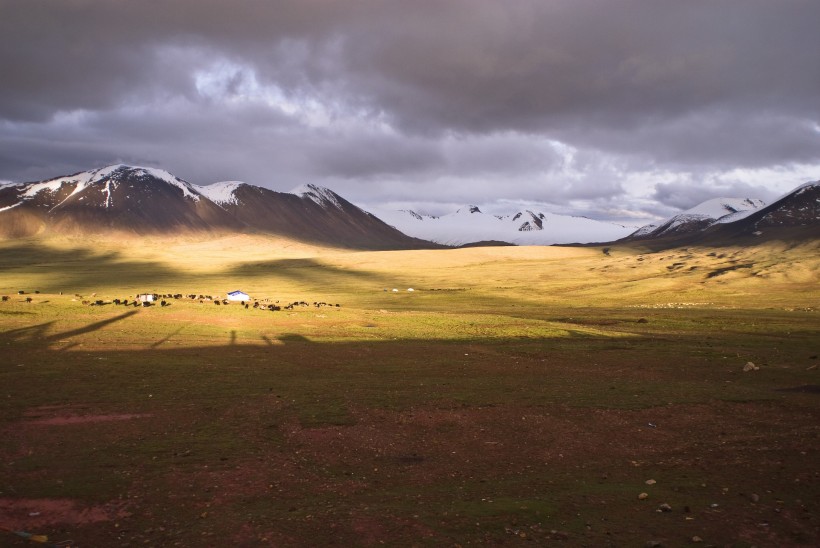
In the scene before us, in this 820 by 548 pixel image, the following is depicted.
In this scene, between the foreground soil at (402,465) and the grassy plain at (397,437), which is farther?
the grassy plain at (397,437)

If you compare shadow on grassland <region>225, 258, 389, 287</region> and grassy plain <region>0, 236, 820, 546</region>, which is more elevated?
shadow on grassland <region>225, 258, 389, 287</region>

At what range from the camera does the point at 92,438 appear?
18.1 m

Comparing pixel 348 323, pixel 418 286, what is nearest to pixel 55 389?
pixel 348 323

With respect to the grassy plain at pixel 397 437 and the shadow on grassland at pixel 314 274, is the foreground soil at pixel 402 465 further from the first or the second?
the shadow on grassland at pixel 314 274

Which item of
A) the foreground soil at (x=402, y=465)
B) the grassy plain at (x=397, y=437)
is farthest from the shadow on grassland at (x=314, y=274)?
the foreground soil at (x=402, y=465)

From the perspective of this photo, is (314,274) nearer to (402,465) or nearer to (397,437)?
(397,437)

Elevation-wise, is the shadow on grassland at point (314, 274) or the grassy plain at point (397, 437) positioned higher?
the shadow on grassland at point (314, 274)

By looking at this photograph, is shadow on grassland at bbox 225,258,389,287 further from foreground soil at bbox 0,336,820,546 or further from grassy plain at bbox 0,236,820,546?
foreground soil at bbox 0,336,820,546

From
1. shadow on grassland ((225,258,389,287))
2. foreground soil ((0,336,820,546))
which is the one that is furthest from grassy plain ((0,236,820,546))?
shadow on grassland ((225,258,389,287))

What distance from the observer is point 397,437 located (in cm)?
1933

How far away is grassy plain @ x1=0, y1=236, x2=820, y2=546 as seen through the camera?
12.4 m

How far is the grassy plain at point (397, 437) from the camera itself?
1245cm

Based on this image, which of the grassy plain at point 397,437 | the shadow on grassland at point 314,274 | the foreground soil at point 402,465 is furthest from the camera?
the shadow on grassland at point 314,274

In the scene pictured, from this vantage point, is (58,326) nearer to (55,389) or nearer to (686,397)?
(55,389)
